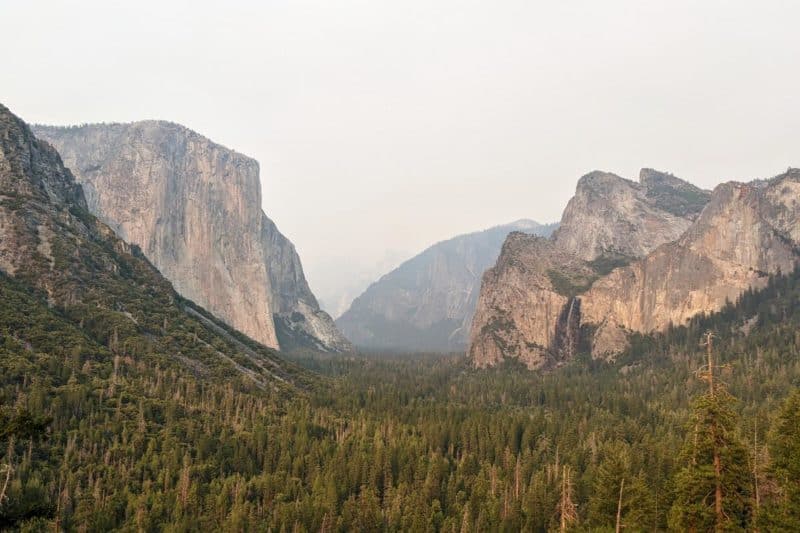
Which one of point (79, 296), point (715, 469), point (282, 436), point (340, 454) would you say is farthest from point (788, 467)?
point (79, 296)

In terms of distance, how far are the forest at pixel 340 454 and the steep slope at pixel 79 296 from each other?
45.8 inches

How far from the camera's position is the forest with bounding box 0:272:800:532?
52250mm

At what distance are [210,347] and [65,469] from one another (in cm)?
8359

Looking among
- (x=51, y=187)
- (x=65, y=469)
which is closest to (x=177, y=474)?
(x=65, y=469)

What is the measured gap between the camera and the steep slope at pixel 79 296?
138 m

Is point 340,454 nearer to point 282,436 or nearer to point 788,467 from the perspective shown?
point 282,436

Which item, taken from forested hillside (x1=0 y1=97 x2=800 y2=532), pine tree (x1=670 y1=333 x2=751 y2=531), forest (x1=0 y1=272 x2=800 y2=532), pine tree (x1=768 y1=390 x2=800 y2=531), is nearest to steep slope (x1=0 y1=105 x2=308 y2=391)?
forested hillside (x1=0 y1=97 x2=800 y2=532)

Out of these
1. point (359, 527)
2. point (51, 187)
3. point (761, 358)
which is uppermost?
point (51, 187)

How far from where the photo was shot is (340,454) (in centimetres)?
11100

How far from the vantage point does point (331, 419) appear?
139875mm

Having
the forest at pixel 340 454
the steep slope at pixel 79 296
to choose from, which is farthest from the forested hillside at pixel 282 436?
the steep slope at pixel 79 296

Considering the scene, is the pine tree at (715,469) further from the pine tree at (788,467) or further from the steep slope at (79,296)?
the steep slope at (79,296)

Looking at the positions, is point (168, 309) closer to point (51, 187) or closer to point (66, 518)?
point (51, 187)

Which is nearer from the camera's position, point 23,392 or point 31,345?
point 23,392
